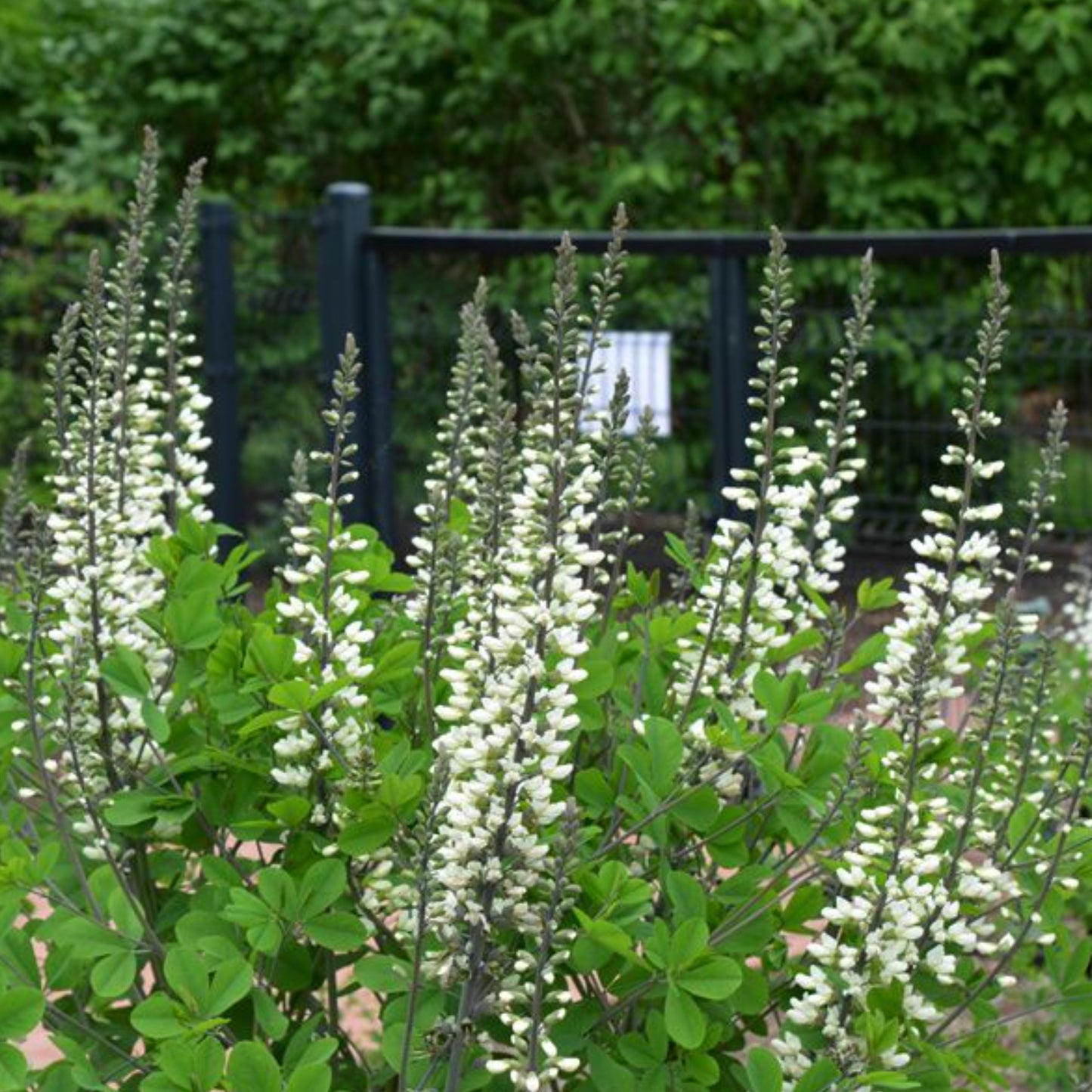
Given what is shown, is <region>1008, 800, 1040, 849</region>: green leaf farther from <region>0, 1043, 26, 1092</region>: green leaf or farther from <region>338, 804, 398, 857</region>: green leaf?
<region>0, 1043, 26, 1092</region>: green leaf

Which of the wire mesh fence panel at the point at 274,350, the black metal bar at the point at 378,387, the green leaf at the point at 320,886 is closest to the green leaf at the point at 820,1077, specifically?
the green leaf at the point at 320,886

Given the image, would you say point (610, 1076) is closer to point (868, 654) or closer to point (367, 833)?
point (367, 833)

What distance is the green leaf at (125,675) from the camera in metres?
2.85

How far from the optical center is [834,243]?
692 centimetres

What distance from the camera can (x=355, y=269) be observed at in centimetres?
860

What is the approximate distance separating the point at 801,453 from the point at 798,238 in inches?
156

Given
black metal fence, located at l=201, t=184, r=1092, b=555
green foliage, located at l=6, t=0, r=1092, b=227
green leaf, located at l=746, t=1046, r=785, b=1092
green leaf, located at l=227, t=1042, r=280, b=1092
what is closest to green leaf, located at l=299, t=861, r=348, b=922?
green leaf, located at l=227, t=1042, r=280, b=1092

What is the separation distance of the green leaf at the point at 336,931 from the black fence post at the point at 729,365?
4.51m

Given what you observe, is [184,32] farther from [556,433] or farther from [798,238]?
[556,433]

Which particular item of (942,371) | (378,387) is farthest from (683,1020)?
(378,387)

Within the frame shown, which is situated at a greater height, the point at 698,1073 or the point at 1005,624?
the point at 1005,624

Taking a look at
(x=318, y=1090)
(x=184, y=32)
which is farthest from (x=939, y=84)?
(x=318, y=1090)

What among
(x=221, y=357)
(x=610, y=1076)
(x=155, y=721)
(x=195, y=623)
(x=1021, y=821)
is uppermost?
(x=221, y=357)

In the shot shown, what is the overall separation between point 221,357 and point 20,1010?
6560 mm
